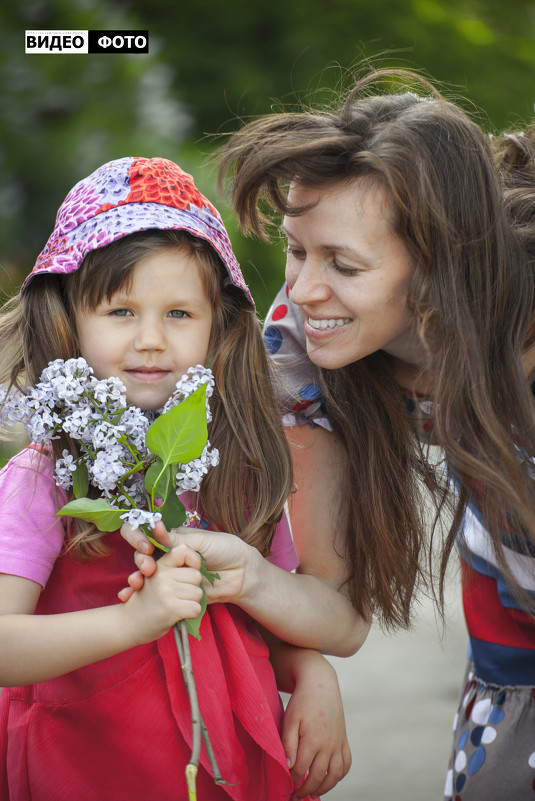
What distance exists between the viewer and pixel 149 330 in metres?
1.68

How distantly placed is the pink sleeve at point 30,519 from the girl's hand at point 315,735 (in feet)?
1.86

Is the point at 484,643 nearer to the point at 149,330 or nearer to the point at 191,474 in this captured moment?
the point at 191,474

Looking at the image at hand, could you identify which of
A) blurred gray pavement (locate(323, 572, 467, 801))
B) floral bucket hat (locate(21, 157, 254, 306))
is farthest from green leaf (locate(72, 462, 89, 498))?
blurred gray pavement (locate(323, 572, 467, 801))

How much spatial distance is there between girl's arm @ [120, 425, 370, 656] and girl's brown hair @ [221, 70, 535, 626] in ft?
0.23

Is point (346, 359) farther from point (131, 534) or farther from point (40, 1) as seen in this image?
point (40, 1)

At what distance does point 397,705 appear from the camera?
3.66 metres

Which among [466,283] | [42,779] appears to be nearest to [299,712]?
[42,779]

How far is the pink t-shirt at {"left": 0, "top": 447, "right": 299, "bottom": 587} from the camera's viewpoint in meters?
1.61

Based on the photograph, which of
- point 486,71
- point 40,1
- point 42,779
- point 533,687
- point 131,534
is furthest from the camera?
point 486,71

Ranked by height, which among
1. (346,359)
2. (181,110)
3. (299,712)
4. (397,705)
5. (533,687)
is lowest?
(397,705)

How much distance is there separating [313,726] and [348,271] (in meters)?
0.90

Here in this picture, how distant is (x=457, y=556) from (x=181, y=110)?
273cm

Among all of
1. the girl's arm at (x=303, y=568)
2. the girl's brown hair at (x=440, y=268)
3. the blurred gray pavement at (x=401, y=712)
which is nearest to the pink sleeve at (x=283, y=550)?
the girl's arm at (x=303, y=568)

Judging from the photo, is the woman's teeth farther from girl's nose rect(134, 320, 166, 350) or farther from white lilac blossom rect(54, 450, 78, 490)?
white lilac blossom rect(54, 450, 78, 490)
